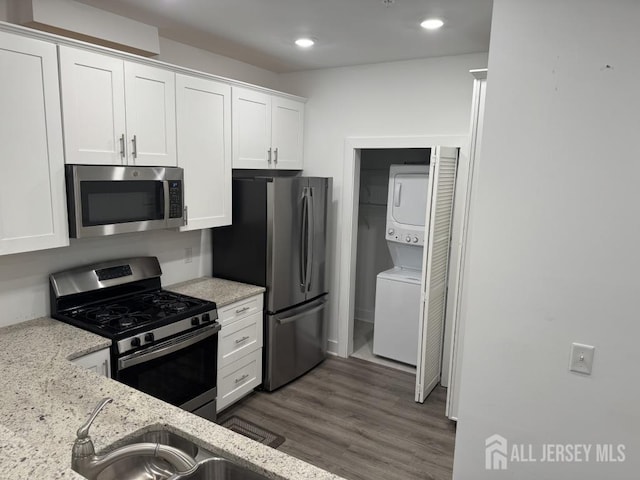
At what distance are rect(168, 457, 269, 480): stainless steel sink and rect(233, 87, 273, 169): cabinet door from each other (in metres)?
2.49

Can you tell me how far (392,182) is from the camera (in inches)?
161

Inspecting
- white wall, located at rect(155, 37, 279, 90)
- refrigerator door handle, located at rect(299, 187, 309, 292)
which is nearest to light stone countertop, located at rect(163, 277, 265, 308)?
refrigerator door handle, located at rect(299, 187, 309, 292)

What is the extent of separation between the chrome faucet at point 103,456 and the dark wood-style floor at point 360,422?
170cm

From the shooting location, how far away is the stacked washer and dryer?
3.93 meters

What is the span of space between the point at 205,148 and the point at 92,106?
0.85 metres

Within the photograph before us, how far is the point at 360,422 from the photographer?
3162 millimetres

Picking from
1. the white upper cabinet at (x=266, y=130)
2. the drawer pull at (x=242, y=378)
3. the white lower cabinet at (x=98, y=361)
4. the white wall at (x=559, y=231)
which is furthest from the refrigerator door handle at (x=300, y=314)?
the white wall at (x=559, y=231)

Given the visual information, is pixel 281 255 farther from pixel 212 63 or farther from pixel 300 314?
pixel 212 63

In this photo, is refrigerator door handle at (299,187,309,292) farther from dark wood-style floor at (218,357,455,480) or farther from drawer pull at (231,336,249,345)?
dark wood-style floor at (218,357,455,480)

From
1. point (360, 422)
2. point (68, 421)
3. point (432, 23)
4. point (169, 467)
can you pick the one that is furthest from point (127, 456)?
point (432, 23)

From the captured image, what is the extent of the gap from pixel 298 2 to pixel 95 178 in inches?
58.3

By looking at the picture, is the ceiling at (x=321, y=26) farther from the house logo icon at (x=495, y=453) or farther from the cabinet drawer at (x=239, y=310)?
the house logo icon at (x=495, y=453)

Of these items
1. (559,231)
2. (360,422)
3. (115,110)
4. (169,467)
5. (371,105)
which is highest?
(371,105)

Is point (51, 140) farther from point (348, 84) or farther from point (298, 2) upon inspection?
point (348, 84)
